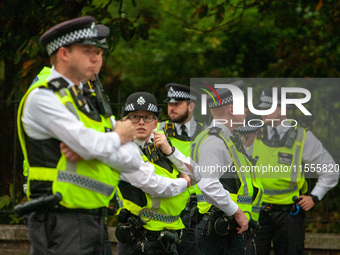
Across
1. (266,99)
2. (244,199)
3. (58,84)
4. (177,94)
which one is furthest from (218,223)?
(177,94)

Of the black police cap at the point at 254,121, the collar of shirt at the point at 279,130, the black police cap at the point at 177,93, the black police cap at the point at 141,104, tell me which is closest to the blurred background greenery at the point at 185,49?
the black police cap at the point at 177,93

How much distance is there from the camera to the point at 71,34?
414 cm

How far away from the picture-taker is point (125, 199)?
575 cm

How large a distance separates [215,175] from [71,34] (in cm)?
230

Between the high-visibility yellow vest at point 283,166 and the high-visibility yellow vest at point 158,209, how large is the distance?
207 cm

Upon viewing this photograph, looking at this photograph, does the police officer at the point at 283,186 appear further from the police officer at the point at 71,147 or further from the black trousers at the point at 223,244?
the police officer at the point at 71,147

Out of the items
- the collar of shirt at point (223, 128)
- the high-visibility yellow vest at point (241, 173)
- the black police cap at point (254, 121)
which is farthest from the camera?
the black police cap at point (254, 121)

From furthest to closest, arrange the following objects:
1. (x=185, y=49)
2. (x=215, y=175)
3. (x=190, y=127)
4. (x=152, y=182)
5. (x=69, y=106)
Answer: (x=185, y=49)
(x=190, y=127)
(x=215, y=175)
(x=152, y=182)
(x=69, y=106)

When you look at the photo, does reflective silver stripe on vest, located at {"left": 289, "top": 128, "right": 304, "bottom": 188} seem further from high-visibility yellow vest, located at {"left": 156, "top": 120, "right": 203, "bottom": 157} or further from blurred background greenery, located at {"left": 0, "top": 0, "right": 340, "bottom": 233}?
blurred background greenery, located at {"left": 0, "top": 0, "right": 340, "bottom": 233}

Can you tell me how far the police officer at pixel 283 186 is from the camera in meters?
7.73

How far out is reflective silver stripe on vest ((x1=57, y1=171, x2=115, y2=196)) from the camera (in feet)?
13.1

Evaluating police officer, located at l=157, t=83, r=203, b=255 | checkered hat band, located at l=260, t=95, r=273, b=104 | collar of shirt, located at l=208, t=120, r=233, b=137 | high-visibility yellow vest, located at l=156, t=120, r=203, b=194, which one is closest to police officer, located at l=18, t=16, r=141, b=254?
collar of shirt, located at l=208, t=120, r=233, b=137

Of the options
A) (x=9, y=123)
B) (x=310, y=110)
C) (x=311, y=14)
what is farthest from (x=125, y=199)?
(x=311, y=14)

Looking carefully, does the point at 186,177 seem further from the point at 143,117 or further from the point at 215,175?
the point at 143,117
